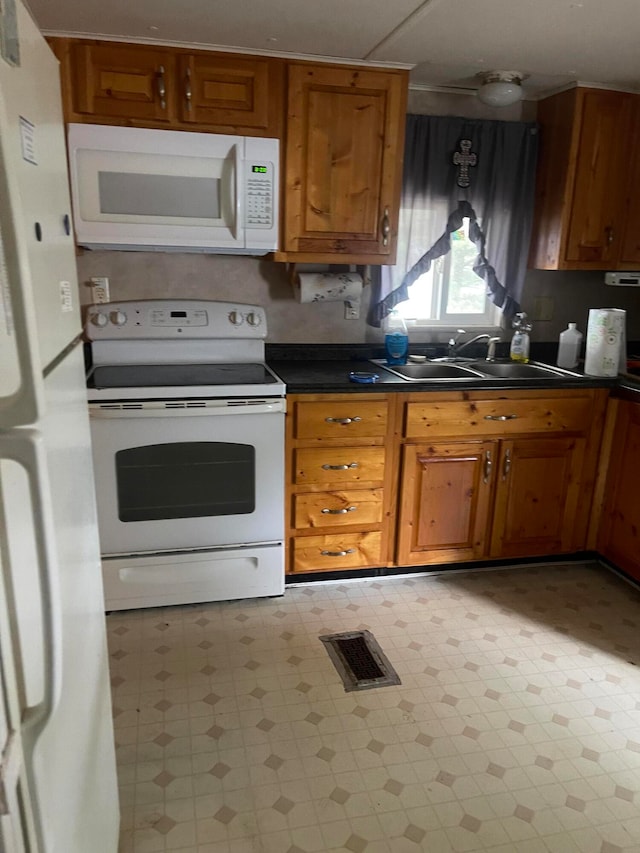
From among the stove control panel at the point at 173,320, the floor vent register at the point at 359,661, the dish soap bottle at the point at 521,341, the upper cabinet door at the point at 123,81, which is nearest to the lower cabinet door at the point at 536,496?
the dish soap bottle at the point at 521,341

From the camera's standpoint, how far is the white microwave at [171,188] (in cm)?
243

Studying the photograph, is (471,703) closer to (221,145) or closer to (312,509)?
(312,509)

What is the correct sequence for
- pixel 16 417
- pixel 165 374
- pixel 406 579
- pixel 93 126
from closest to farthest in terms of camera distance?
pixel 16 417 < pixel 93 126 < pixel 165 374 < pixel 406 579

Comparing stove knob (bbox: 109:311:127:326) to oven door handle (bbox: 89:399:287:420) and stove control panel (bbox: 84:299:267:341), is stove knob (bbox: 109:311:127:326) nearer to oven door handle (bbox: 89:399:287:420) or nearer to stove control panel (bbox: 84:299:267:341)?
stove control panel (bbox: 84:299:267:341)

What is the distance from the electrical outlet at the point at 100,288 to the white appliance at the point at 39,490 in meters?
1.80

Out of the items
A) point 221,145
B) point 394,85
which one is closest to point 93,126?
point 221,145

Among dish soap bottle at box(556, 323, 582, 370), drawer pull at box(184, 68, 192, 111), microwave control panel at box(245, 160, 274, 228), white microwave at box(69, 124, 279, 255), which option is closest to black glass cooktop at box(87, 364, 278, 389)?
white microwave at box(69, 124, 279, 255)

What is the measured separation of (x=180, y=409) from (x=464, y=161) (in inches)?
72.3

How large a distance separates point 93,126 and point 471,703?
8.06 ft

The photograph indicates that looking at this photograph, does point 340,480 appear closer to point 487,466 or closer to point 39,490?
point 487,466

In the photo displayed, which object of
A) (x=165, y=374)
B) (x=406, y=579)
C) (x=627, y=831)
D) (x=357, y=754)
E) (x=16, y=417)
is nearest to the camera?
(x=16, y=417)

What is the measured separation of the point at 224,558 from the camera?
2656 mm

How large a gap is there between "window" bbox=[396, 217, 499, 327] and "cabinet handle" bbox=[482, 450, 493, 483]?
2.74ft

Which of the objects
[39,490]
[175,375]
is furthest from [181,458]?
[39,490]
